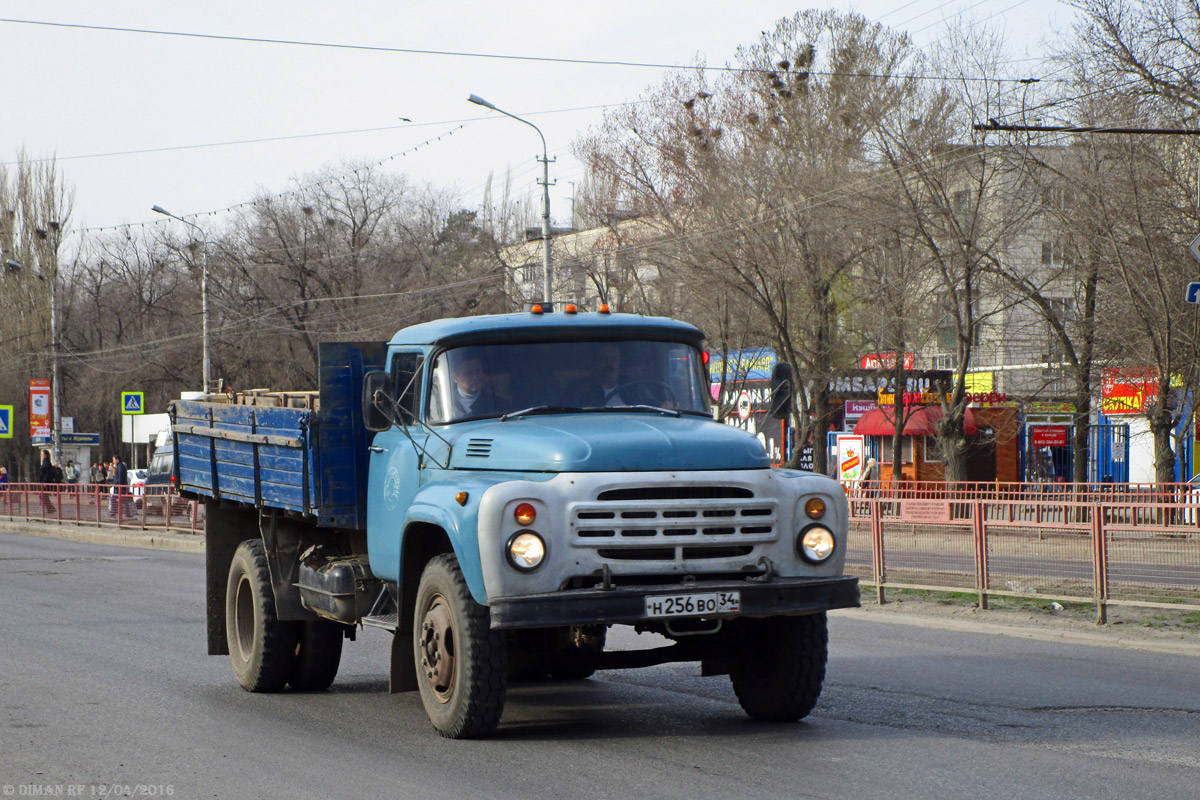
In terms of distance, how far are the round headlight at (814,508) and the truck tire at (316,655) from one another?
3638 mm

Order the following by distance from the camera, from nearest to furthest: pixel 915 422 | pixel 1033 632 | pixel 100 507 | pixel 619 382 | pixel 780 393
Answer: pixel 619 382, pixel 780 393, pixel 1033 632, pixel 100 507, pixel 915 422

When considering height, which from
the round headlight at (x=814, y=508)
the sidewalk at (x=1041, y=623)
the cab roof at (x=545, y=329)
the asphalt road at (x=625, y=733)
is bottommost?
the sidewalk at (x=1041, y=623)

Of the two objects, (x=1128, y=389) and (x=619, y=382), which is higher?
(x=1128, y=389)

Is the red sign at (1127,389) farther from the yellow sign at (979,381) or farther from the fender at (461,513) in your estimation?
the fender at (461,513)

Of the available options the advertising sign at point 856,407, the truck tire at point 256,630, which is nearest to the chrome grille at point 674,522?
the truck tire at point 256,630

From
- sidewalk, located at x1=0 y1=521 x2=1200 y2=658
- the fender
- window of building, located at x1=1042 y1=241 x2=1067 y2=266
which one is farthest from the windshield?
window of building, located at x1=1042 y1=241 x2=1067 y2=266

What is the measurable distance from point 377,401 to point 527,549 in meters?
1.64

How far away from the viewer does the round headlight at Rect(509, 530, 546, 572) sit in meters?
6.86

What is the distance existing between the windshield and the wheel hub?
1159 millimetres

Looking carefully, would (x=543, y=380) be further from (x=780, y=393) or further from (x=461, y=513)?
(x=780, y=393)

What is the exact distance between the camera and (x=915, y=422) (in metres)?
40.5

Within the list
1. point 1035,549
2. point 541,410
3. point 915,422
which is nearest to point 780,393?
point 541,410

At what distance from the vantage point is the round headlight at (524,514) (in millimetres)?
6852

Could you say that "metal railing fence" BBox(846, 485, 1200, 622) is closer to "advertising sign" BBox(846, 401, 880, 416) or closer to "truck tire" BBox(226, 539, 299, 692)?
"truck tire" BBox(226, 539, 299, 692)
